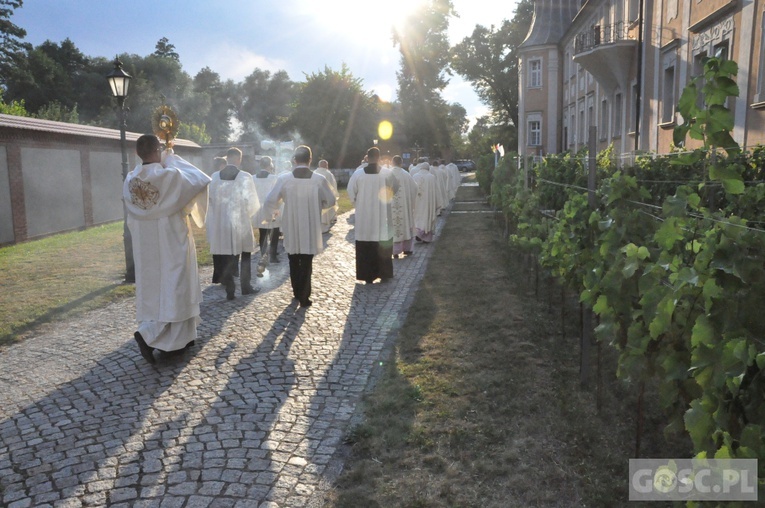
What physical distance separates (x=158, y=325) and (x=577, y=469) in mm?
3901

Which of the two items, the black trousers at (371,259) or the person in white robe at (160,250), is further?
the black trousers at (371,259)

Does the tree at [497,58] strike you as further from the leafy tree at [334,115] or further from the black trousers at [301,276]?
the black trousers at [301,276]

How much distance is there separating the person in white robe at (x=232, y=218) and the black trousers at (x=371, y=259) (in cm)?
167

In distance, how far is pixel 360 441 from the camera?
14.0 ft

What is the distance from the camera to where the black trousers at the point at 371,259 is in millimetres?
10062

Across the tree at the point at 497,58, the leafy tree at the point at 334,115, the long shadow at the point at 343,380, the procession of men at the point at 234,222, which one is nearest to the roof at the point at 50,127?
the procession of men at the point at 234,222

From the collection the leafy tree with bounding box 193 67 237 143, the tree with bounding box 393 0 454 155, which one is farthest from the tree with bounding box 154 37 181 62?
the tree with bounding box 393 0 454 155

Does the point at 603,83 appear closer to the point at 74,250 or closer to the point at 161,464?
the point at 74,250

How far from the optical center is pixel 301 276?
8453mm

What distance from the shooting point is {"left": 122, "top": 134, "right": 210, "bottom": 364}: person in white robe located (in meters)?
5.96

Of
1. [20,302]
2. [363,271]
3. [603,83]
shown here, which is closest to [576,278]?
[363,271]

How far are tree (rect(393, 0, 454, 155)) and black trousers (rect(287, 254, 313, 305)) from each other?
53.2 meters

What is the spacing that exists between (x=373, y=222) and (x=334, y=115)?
41439mm

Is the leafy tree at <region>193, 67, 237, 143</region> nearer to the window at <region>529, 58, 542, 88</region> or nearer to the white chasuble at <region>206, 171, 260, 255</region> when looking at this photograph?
the window at <region>529, 58, 542, 88</region>
